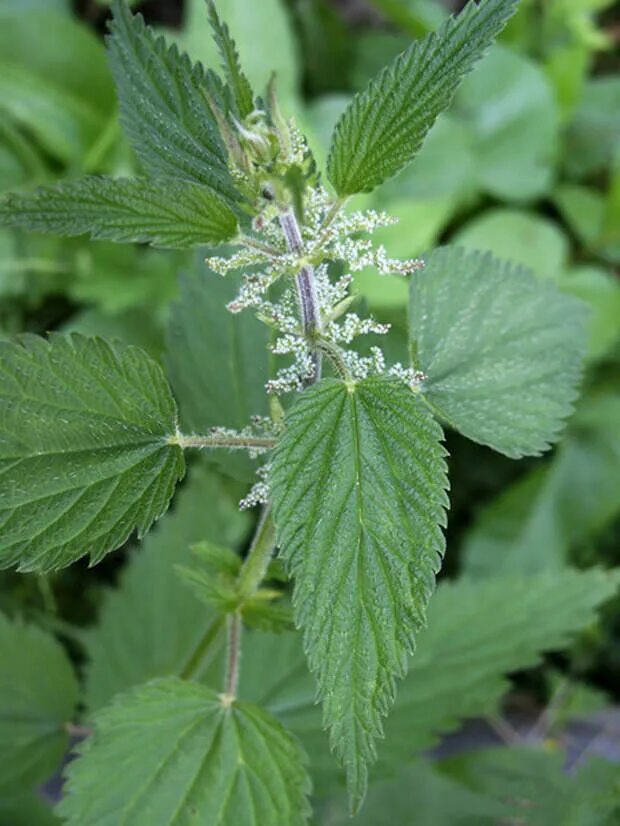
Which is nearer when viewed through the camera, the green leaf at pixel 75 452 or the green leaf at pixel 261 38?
the green leaf at pixel 75 452

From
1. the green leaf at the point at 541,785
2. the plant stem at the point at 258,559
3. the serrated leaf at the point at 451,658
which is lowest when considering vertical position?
the green leaf at the point at 541,785

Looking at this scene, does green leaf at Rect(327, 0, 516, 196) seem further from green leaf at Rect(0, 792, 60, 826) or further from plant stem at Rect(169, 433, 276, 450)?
green leaf at Rect(0, 792, 60, 826)

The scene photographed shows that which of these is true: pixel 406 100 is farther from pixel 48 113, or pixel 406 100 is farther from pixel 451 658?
pixel 48 113

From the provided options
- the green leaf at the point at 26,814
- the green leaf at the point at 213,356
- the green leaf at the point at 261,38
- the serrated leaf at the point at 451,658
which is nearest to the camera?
the green leaf at the point at 213,356

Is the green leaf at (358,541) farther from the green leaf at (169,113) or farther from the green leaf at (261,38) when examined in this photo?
the green leaf at (261,38)

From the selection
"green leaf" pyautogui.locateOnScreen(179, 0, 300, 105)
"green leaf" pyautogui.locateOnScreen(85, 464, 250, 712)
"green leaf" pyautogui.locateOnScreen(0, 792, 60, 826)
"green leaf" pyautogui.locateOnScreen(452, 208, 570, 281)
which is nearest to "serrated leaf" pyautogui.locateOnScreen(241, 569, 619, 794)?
"green leaf" pyautogui.locateOnScreen(85, 464, 250, 712)

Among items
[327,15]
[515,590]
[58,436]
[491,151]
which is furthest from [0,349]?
[327,15]

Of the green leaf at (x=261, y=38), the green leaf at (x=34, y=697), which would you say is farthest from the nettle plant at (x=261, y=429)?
the green leaf at (x=261, y=38)
